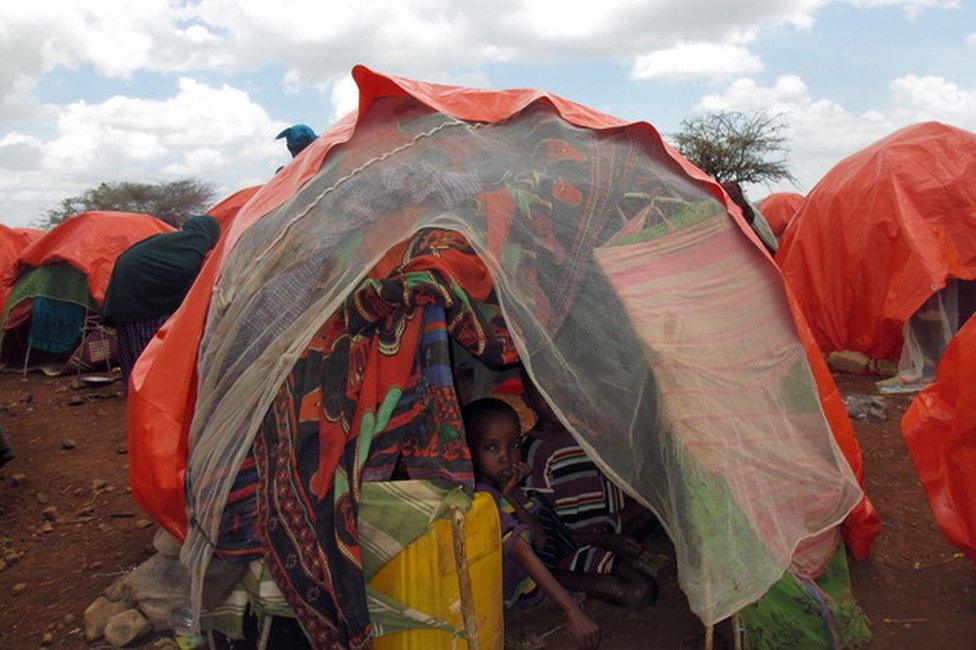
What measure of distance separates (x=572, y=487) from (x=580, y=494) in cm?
5

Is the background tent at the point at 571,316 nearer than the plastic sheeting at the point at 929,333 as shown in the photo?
Yes

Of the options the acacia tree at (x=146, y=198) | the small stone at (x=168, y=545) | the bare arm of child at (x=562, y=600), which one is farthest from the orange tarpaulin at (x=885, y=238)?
the acacia tree at (x=146, y=198)

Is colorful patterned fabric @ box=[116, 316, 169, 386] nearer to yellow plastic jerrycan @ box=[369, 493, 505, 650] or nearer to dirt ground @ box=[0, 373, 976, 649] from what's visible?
dirt ground @ box=[0, 373, 976, 649]

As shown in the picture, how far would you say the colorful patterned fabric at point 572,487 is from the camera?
11.0 ft

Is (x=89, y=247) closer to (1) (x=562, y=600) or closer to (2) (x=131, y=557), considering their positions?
(2) (x=131, y=557)

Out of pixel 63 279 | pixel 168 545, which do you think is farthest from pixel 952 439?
pixel 63 279

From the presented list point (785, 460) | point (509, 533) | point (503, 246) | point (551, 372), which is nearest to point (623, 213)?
point (503, 246)

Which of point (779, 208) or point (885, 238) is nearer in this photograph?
point (885, 238)

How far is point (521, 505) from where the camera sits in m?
3.18

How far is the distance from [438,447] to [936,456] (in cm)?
183

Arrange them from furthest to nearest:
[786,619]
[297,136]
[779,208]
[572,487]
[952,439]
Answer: [779,208], [297,136], [572,487], [952,439], [786,619]

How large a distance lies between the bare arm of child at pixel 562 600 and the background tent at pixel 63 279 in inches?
297

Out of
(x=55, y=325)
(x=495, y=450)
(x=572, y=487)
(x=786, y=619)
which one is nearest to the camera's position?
(x=786, y=619)

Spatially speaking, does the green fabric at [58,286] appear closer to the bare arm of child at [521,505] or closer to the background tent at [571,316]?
the background tent at [571,316]
